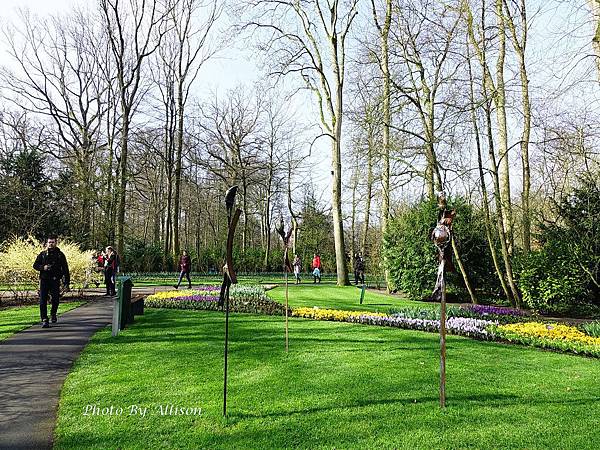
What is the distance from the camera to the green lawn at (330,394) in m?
4.36

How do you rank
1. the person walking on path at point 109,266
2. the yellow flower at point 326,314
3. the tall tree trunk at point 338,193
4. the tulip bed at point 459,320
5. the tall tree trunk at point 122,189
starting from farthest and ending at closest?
the tall tree trunk at point 122,189 → the tall tree trunk at point 338,193 → the person walking on path at point 109,266 → the yellow flower at point 326,314 → the tulip bed at point 459,320

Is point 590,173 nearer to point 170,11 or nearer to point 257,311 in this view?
point 257,311

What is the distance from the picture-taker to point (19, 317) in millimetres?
11523

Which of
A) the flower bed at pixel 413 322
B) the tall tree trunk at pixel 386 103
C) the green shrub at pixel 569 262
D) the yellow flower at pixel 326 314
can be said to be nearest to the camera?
the flower bed at pixel 413 322

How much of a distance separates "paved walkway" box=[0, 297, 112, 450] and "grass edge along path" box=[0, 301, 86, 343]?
294 millimetres

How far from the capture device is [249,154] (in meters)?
36.9

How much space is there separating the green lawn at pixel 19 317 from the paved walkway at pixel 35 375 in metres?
0.31

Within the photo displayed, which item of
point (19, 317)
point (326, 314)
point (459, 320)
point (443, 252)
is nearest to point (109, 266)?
point (19, 317)

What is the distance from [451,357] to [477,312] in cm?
541

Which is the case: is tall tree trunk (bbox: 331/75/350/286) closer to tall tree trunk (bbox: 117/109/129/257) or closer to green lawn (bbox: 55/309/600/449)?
tall tree trunk (bbox: 117/109/129/257)

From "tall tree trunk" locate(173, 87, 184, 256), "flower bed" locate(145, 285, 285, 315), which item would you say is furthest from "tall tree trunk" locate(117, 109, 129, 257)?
"flower bed" locate(145, 285, 285, 315)

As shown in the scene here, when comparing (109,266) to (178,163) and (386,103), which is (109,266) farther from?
(178,163)

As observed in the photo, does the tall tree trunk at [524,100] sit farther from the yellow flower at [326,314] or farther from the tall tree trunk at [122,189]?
the tall tree trunk at [122,189]

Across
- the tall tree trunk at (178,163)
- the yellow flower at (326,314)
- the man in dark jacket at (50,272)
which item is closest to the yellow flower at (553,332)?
the yellow flower at (326,314)
